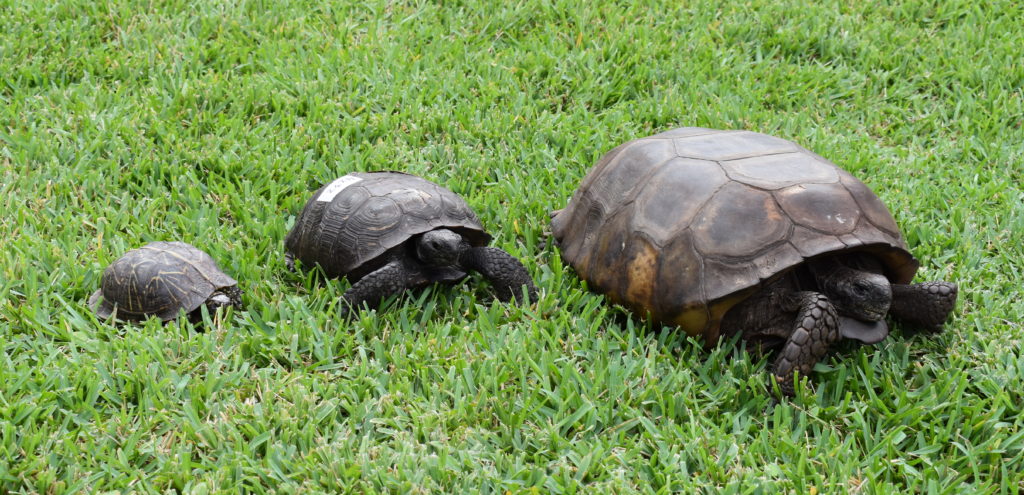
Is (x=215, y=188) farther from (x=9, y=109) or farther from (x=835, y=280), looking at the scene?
(x=835, y=280)

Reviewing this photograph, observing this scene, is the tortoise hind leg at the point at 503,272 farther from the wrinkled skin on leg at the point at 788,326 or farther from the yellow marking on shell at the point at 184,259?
the yellow marking on shell at the point at 184,259

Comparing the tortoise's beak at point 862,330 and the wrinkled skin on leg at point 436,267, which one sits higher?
the wrinkled skin on leg at point 436,267

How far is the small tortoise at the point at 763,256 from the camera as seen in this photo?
3318 mm

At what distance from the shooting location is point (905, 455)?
312cm

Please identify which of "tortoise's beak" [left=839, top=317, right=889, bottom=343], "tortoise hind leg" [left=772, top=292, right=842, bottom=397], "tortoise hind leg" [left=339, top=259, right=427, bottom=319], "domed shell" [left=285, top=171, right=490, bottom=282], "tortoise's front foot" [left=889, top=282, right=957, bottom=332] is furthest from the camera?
"domed shell" [left=285, top=171, right=490, bottom=282]

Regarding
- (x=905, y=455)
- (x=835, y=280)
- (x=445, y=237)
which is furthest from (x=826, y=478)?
(x=445, y=237)

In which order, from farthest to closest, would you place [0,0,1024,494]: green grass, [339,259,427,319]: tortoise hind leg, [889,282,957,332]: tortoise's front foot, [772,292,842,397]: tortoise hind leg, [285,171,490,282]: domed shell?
1. [285,171,490,282]: domed shell
2. [339,259,427,319]: tortoise hind leg
3. [889,282,957,332]: tortoise's front foot
4. [772,292,842,397]: tortoise hind leg
5. [0,0,1024,494]: green grass

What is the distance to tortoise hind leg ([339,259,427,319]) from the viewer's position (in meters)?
3.69

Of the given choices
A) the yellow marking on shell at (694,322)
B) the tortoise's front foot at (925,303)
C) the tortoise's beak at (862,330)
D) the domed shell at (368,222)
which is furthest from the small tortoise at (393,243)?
the tortoise's front foot at (925,303)

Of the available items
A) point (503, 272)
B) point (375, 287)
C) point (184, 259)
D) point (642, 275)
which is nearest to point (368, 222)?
point (375, 287)

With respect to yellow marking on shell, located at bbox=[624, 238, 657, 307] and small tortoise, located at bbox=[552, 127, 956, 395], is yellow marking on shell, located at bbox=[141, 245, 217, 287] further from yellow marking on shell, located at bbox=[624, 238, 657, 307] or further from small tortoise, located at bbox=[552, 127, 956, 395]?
yellow marking on shell, located at bbox=[624, 238, 657, 307]

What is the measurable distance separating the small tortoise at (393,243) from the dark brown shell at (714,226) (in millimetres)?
461

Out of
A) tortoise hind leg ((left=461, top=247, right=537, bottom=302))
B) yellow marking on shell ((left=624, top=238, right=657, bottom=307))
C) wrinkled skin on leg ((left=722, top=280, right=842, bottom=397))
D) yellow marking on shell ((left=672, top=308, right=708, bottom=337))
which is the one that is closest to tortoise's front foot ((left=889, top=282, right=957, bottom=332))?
wrinkled skin on leg ((left=722, top=280, right=842, bottom=397))

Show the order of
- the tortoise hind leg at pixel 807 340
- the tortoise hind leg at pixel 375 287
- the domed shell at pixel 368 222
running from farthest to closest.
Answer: the domed shell at pixel 368 222 → the tortoise hind leg at pixel 375 287 → the tortoise hind leg at pixel 807 340
